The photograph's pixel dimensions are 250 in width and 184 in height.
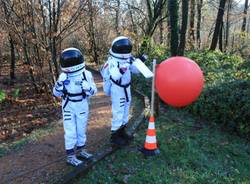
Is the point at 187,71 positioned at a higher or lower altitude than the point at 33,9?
lower

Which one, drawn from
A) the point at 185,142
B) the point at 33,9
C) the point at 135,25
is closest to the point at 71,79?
the point at 185,142

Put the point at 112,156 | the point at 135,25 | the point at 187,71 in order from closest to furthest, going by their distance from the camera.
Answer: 1. the point at 187,71
2. the point at 112,156
3. the point at 135,25

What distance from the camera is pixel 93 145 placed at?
6.62 m

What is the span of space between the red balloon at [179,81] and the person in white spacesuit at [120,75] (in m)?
0.91

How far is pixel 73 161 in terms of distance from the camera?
18.4 feet

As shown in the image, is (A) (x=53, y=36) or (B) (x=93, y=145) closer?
(B) (x=93, y=145)

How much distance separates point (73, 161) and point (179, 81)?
93.1 inches

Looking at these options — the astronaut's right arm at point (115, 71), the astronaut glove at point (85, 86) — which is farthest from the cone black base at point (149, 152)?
the astronaut glove at point (85, 86)

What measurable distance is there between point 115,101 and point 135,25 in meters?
19.5

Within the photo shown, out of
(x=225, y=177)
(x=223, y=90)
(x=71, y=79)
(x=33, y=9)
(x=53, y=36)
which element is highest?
(x=33, y=9)

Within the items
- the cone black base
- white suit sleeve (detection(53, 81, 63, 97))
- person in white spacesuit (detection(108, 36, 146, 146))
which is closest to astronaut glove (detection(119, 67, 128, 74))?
person in white spacesuit (detection(108, 36, 146, 146))

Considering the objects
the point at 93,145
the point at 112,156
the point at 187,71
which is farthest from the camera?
the point at 93,145

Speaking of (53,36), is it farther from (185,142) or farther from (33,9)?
(185,142)

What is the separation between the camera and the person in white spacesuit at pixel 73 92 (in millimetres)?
5398
